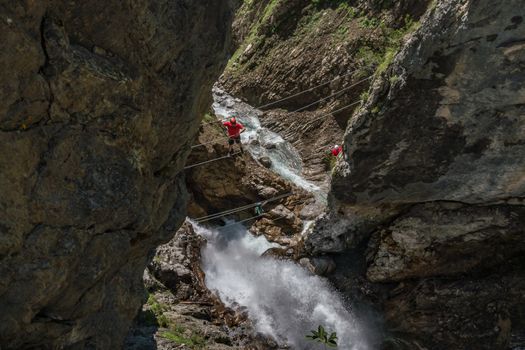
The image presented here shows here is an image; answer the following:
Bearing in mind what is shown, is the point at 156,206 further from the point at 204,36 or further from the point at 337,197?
the point at 337,197

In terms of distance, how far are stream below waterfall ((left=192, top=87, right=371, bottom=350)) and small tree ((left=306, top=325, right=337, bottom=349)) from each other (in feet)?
0.62

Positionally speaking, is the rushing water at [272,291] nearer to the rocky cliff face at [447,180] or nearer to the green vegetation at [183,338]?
the rocky cliff face at [447,180]

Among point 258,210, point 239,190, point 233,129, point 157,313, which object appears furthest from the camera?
point 239,190

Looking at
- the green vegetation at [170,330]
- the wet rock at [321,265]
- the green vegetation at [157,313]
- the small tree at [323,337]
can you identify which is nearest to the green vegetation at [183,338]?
the green vegetation at [170,330]

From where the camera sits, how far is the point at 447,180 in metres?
12.8

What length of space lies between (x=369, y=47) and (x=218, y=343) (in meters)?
15.4

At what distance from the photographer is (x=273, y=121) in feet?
76.2

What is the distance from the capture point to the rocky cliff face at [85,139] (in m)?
6.42

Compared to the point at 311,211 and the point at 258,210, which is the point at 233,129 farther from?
the point at 311,211

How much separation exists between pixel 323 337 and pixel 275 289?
2.88 meters

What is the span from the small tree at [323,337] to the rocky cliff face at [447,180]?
1920 millimetres

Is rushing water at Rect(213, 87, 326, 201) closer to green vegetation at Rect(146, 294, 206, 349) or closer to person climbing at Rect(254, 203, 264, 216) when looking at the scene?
person climbing at Rect(254, 203, 264, 216)

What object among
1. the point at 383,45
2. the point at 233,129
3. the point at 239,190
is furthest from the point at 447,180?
the point at 383,45

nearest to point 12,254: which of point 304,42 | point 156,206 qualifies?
point 156,206
